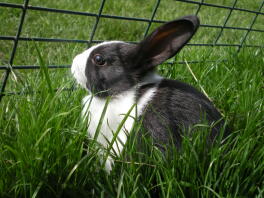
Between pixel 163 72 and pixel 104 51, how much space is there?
2.43ft

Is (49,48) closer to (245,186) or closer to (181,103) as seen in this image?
(181,103)

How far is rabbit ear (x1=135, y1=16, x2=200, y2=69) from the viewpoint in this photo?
6.49 feet

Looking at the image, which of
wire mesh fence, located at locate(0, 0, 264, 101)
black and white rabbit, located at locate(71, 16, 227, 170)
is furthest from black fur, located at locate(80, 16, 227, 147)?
wire mesh fence, located at locate(0, 0, 264, 101)

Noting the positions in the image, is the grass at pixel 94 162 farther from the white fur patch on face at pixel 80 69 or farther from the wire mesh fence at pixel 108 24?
the wire mesh fence at pixel 108 24

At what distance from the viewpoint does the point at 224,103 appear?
99.7 inches

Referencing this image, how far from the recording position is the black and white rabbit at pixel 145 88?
1.88 meters

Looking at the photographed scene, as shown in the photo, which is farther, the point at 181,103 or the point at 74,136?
the point at 181,103

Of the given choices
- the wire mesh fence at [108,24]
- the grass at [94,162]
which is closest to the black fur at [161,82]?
the grass at [94,162]

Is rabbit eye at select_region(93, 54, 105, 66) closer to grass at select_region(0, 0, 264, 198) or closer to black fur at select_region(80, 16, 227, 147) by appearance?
black fur at select_region(80, 16, 227, 147)

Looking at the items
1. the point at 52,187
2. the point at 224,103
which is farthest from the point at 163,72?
the point at 52,187

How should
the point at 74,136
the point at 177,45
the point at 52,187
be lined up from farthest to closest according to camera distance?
the point at 177,45, the point at 74,136, the point at 52,187

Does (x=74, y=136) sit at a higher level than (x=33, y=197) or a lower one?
higher

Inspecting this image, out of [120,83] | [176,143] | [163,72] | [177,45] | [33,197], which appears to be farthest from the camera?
[163,72]

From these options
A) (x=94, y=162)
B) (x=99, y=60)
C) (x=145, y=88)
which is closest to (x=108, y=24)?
(x=99, y=60)
